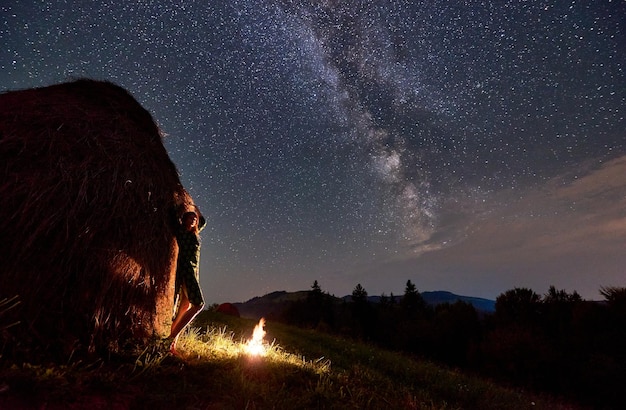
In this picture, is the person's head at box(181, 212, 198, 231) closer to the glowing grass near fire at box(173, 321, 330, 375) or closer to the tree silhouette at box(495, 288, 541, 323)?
the glowing grass near fire at box(173, 321, 330, 375)

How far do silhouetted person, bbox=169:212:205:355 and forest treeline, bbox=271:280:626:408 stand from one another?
15163mm

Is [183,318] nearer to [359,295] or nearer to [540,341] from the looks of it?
[540,341]

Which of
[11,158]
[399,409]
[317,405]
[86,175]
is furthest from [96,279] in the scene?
[399,409]

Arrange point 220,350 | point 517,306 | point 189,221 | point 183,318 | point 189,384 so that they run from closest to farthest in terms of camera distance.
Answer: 1. point 189,384
2. point 183,318
3. point 189,221
4. point 220,350
5. point 517,306

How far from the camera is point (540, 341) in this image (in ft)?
67.2

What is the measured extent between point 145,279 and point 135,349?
33.7 inches

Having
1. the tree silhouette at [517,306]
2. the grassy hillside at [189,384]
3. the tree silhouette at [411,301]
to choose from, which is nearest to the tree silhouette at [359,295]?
the tree silhouette at [411,301]

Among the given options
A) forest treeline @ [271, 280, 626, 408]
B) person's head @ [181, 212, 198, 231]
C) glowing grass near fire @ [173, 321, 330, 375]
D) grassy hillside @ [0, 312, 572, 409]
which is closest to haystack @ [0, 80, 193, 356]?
person's head @ [181, 212, 198, 231]

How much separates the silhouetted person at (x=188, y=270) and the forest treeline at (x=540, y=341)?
15163 mm

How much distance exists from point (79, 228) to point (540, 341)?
23259mm

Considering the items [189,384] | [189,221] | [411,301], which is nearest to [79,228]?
[189,221]

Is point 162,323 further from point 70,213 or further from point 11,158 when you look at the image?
point 11,158

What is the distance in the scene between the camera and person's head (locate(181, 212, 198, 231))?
5.71 m

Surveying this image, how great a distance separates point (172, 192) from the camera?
19.5 feet
